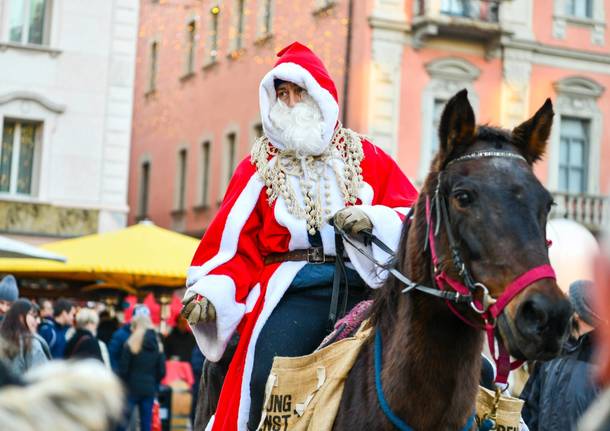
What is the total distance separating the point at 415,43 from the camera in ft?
97.7

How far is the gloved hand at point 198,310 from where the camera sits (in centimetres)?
562

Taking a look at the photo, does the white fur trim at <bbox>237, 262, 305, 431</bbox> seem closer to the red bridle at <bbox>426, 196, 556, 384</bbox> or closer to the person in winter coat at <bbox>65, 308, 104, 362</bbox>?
the red bridle at <bbox>426, 196, 556, 384</bbox>

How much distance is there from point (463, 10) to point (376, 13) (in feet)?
7.56

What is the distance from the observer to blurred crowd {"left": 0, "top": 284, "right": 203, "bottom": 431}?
2205 millimetres

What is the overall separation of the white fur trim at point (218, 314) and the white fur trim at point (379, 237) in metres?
0.58

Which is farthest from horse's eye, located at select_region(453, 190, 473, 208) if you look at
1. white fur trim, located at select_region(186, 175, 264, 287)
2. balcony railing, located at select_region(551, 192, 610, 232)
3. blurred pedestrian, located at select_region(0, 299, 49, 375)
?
balcony railing, located at select_region(551, 192, 610, 232)

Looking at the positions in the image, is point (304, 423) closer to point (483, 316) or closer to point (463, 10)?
point (483, 316)

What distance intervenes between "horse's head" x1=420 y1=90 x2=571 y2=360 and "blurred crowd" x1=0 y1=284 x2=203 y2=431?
50.9 inches

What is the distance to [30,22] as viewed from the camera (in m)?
27.0

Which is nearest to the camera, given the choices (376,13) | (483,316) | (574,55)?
(483,316)

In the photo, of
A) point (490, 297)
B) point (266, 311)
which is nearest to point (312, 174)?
point (266, 311)

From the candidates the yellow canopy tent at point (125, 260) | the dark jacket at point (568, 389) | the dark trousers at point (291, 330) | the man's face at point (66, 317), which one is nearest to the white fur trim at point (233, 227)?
the dark trousers at point (291, 330)

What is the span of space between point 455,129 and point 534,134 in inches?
12.5

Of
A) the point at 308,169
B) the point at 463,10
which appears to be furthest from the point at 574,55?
the point at 308,169
